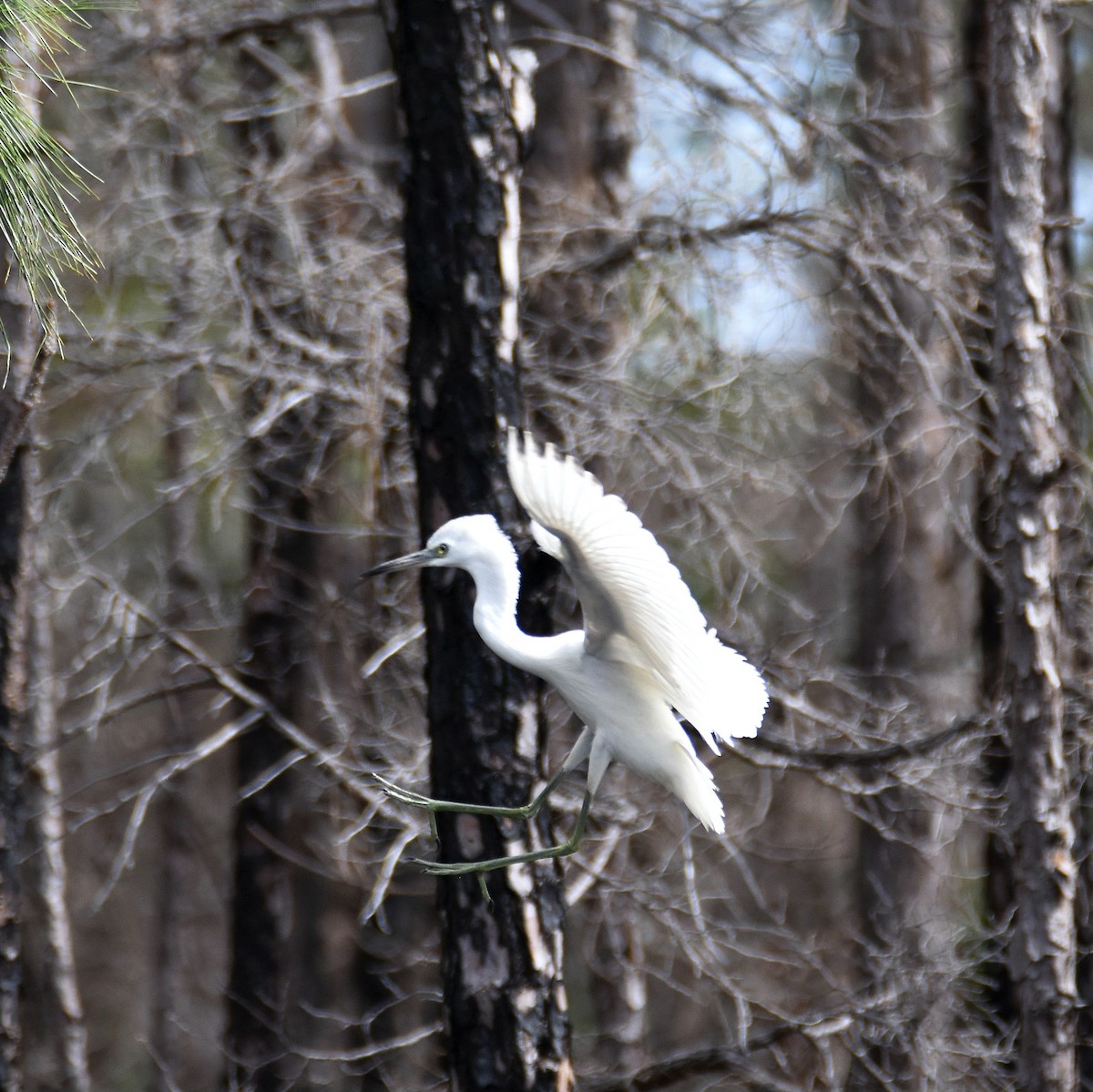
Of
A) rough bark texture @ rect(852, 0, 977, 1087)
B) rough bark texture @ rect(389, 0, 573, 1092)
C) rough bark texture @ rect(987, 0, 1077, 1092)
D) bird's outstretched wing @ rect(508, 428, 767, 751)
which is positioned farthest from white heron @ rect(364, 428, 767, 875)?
rough bark texture @ rect(852, 0, 977, 1087)

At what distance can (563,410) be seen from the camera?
602cm

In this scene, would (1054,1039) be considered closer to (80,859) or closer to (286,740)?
(286,740)

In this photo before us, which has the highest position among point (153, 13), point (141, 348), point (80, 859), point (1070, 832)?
point (153, 13)

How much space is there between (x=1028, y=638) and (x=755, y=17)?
9.68 ft

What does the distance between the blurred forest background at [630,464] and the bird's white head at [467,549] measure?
925mm

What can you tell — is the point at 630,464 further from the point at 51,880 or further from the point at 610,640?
the point at 51,880

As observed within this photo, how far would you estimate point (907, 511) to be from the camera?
27.5 ft

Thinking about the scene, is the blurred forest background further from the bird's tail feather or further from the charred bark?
the bird's tail feather

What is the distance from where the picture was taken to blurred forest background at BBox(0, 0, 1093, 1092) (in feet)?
15.6

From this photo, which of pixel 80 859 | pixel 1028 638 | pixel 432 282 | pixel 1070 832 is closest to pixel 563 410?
pixel 432 282

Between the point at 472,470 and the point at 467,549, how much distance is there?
4.22ft

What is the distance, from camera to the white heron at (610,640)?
2469 millimetres

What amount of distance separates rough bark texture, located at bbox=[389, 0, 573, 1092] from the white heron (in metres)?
0.94

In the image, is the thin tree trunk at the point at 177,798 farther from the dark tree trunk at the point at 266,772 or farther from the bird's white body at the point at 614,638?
the bird's white body at the point at 614,638
